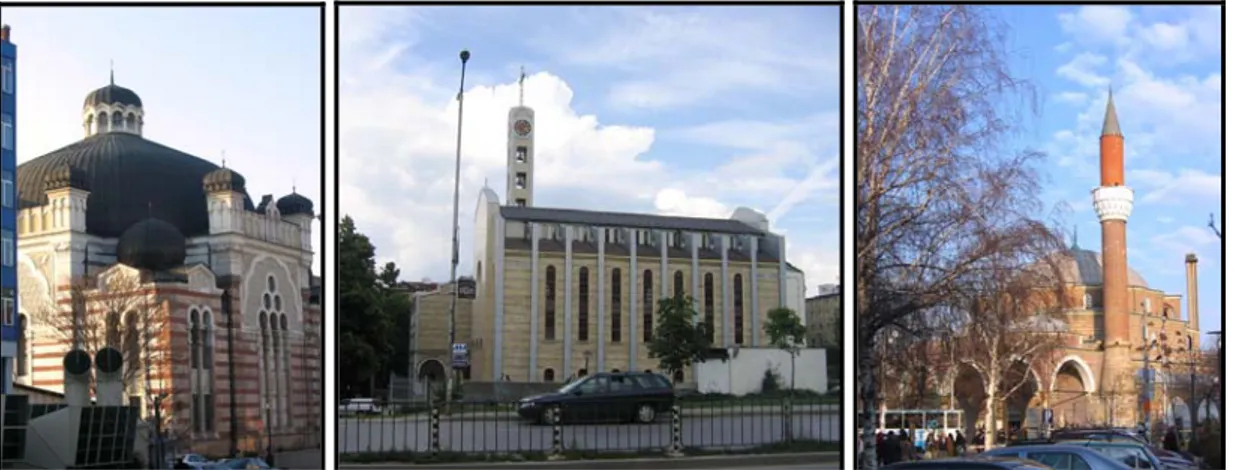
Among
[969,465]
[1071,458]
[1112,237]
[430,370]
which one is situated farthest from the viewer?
[430,370]

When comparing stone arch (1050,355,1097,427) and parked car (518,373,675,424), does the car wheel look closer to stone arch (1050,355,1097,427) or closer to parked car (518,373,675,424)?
parked car (518,373,675,424)

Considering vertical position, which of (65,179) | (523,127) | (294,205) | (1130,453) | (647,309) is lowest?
(1130,453)

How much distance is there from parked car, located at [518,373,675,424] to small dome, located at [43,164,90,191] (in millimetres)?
4686

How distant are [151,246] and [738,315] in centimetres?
587

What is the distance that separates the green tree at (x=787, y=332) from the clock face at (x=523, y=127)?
3221 millimetres

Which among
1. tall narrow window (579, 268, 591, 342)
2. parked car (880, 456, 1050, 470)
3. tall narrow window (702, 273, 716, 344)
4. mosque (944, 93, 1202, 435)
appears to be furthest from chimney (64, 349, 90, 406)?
mosque (944, 93, 1202, 435)

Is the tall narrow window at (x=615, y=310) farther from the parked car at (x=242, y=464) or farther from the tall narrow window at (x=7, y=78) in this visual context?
the tall narrow window at (x=7, y=78)

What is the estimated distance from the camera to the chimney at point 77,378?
46.5ft

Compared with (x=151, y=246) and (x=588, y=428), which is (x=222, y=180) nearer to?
(x=151, y=246)

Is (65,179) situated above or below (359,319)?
above

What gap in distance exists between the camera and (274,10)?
44.9 ft

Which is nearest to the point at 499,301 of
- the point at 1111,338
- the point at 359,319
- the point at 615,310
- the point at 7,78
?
the point at 615,310

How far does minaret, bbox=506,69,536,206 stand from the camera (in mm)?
14633

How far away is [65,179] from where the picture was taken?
14.4 metres
